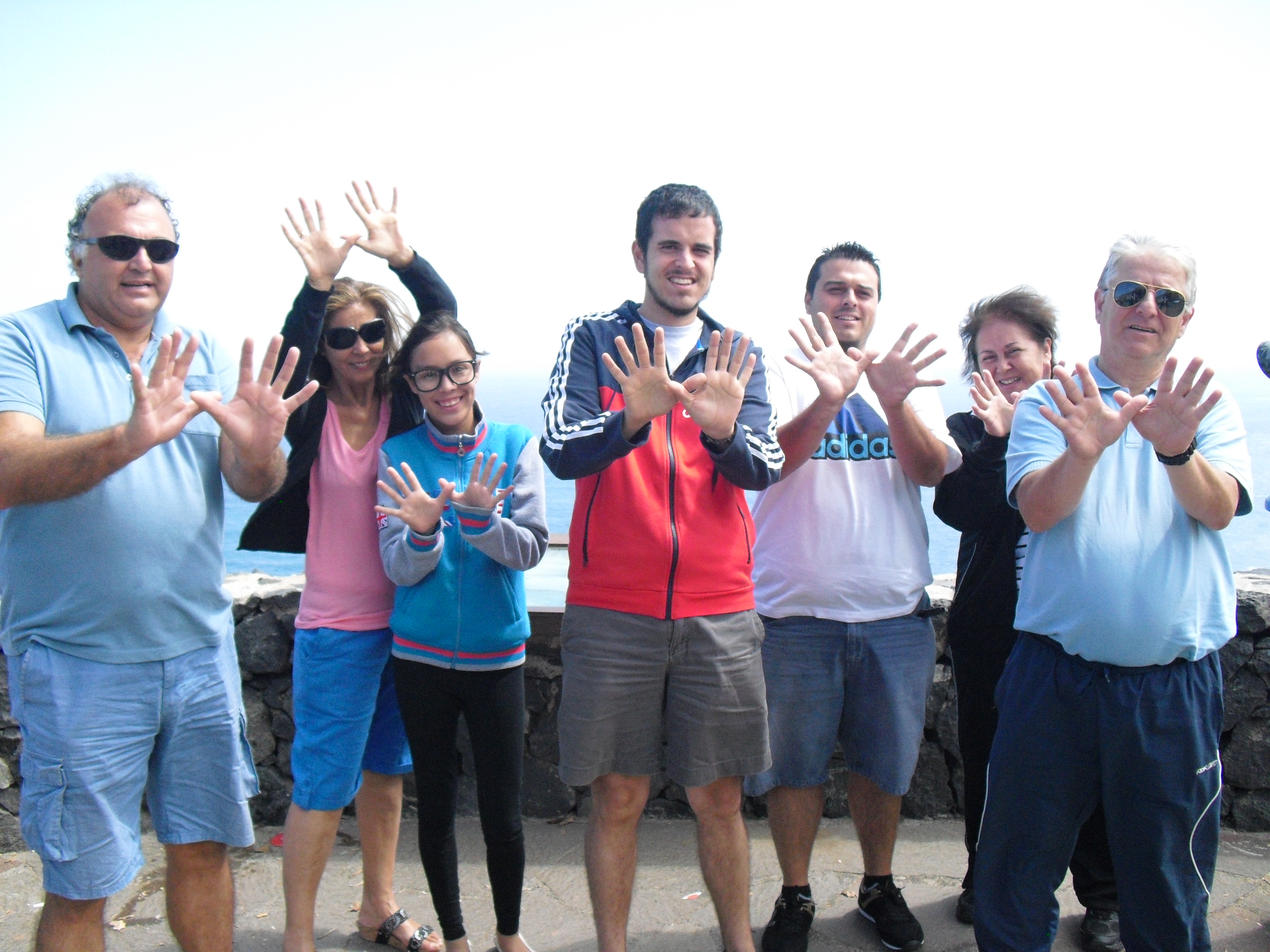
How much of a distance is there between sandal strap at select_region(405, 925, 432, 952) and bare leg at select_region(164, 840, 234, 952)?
62cm

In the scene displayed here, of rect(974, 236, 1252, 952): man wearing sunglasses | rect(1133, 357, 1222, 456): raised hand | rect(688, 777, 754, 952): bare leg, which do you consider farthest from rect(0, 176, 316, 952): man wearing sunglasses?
rect(1133, 357, 1222, 456): raised hand

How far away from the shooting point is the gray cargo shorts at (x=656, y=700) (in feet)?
9.12

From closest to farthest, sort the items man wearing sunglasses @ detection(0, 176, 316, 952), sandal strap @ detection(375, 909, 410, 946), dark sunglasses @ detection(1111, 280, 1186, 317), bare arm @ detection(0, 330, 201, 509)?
bare arm @ detection(0, 330, 201, 509), man wearing sunglasses @ detection(0, 176, 316, 952), dark sunglasses @ detection(1111, 280, 1186, 317), sandal strap @ detection(375, 909, 410, 946)

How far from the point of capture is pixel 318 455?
3.05 m

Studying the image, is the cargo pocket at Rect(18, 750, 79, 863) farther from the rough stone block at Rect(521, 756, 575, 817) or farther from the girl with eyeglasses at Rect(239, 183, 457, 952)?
the rough stone block at Rect(521, 756, 575, 817)

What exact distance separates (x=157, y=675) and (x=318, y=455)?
2.73 ft

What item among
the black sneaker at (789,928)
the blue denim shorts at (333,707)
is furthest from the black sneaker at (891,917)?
the blue denim shorts at (333,707)

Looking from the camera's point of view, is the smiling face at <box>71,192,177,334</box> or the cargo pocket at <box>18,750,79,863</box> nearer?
the cargo pocket at <box>18,750,79,863</box>

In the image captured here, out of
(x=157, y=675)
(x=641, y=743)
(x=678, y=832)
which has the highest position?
(x=157, y=675)

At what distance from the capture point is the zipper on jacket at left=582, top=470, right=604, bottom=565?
2863 mm

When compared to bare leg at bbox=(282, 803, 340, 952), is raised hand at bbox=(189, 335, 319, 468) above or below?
above

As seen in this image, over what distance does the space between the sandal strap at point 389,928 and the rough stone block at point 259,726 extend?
113 cm

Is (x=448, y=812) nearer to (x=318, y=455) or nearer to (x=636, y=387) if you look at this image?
(x=318, y=455)

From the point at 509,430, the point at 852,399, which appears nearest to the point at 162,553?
the point at 509,430
